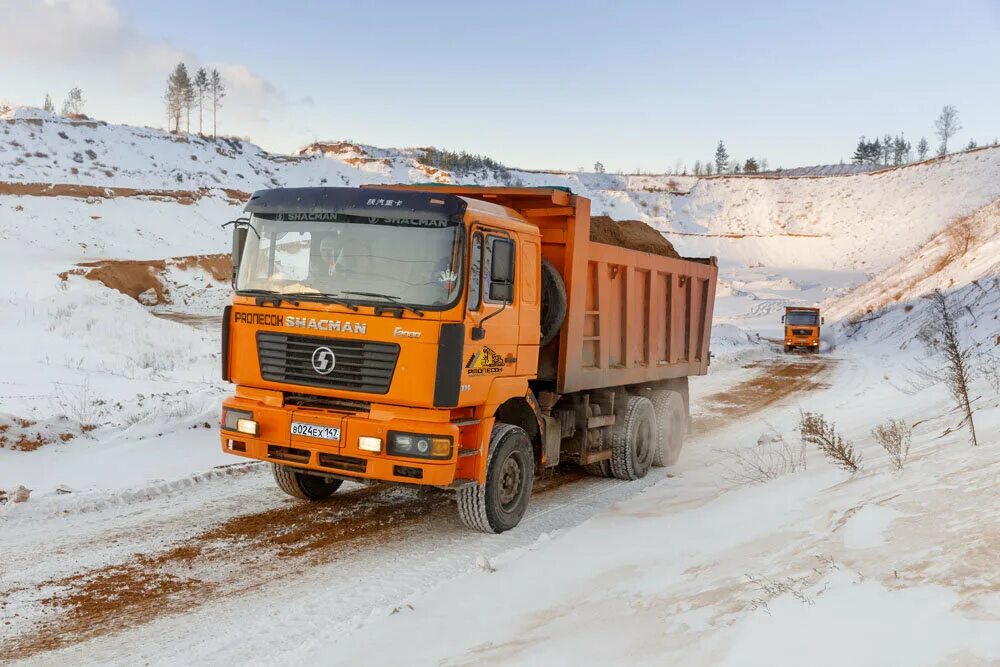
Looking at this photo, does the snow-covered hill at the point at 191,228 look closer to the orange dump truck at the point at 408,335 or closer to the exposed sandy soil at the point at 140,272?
the exposed sandy soil at the point at 140,272

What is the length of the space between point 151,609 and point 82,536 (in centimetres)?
175

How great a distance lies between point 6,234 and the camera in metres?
40.3

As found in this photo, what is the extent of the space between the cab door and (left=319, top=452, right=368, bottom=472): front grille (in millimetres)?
963

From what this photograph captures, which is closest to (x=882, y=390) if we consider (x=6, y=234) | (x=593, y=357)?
(x=593, y=357)

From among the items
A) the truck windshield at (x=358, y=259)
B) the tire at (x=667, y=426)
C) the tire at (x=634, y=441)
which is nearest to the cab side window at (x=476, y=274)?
the truck windshield at (x=358, y=259)

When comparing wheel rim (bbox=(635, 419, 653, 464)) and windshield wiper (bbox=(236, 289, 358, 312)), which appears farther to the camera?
wheel rim (bbox=(635, 419, 653, 464))

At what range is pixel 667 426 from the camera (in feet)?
33.4

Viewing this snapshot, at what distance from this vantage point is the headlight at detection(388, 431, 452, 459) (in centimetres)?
608

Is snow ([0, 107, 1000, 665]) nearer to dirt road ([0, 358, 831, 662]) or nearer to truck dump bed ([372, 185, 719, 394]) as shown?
dirt road ([0, 358, 831, 662])

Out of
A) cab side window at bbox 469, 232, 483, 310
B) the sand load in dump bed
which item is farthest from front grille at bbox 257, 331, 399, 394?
the sand load in dump bed

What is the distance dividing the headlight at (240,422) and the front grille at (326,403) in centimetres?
33

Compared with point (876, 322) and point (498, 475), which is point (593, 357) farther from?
point (876, 322)

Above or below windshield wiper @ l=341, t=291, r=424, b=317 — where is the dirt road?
below

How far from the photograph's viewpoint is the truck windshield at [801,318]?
30375mm
